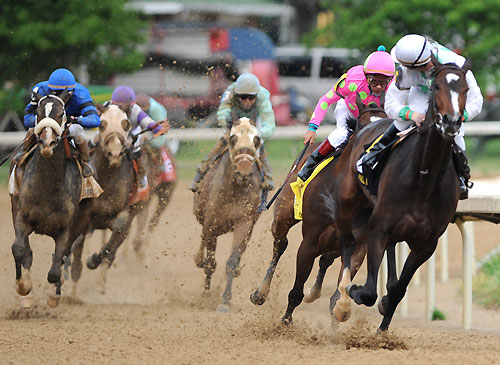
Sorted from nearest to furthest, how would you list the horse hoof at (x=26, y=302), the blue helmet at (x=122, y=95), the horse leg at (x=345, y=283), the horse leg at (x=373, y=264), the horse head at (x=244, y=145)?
1. the horse leg at (x=373, y=264)
2. the horse leg at (x=345, y=283)
3. the horse hoof at (x=26, y=302)
4. the horse head at (x=244, y=145)
5. the blue helmet at (x=122, y=95)

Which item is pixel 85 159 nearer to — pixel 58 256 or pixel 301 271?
pixel 58 256

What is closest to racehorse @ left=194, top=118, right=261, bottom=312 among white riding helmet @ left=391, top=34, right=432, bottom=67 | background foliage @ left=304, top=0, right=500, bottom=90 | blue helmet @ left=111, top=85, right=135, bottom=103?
blue helmet @ left=111, top=85, right=135, bottom=103

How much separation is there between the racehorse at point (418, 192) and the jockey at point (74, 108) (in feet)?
8.93

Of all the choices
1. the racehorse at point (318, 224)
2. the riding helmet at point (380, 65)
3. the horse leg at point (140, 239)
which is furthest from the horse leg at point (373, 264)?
the horse leg at point (140, 239)

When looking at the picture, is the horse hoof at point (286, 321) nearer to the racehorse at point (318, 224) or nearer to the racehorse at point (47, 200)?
the racehorse at point (318, 224)

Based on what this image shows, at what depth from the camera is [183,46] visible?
83.1 feet

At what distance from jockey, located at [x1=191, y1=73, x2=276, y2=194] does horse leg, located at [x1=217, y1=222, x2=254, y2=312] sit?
49cm

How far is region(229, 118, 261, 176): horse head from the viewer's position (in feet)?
31.6

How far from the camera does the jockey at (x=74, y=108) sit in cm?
882

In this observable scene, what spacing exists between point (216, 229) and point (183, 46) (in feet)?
52.0

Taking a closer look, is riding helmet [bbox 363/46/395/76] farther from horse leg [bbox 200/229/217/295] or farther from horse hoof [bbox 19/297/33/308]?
horse hoof [bbox 19/297/33/308]

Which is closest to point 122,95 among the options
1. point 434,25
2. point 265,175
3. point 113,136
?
point 113,136

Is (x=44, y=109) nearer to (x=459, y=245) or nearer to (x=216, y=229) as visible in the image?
(x=216, y=229)

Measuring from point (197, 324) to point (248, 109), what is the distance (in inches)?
102
